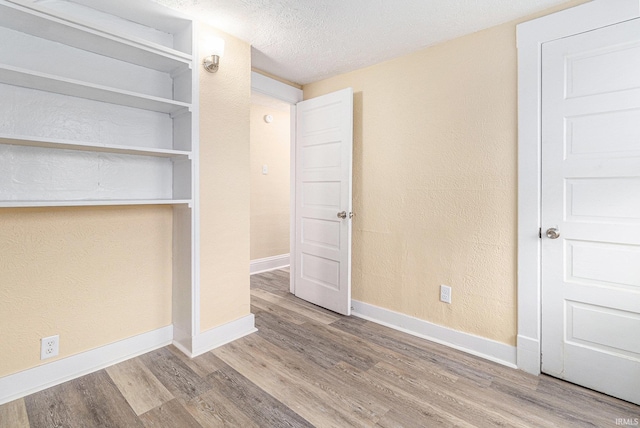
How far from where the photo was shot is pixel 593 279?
183 cm

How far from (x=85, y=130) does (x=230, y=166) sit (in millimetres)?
885

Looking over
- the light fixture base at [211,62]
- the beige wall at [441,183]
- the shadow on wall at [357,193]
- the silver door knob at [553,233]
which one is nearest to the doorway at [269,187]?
the shadow on wall at [357,193]

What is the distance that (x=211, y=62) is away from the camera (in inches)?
84.2

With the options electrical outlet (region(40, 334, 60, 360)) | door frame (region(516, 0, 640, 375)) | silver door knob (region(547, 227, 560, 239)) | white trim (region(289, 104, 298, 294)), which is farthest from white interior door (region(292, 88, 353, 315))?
electrical outlet (region(40, 334, 60, 360))

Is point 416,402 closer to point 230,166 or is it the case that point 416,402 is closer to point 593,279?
point 593,279

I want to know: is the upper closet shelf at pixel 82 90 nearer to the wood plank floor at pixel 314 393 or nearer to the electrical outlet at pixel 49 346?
the electrical outlet at pixel 49 346

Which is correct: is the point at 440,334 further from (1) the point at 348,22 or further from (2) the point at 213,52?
(2) the point at 213,52

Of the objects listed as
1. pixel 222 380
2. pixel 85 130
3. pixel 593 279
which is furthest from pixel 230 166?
pixel 593 279

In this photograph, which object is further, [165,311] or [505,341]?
[165,311]

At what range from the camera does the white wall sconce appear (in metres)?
2.12

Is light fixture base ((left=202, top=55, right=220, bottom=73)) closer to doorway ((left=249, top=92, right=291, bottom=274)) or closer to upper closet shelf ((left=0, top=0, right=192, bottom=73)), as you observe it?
upper closet shelf ((left=0, top=0, right=192, bottom=73))

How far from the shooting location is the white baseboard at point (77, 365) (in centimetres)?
174

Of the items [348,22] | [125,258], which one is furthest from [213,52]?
[125,258]

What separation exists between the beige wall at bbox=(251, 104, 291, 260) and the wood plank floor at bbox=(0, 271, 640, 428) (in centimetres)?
225
